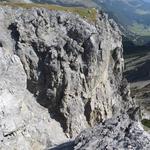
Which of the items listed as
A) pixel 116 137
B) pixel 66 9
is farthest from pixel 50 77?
pixel 116 137

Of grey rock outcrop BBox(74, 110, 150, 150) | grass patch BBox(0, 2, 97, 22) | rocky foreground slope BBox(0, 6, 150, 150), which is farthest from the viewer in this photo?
grass patch BBox(0, 2, 97, 22)

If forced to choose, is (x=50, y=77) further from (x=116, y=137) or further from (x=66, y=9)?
(x=116, y=137)

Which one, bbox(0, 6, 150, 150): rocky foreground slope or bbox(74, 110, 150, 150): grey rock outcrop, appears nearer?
bbox(74, 110, 150, 150): grey rock outcrop

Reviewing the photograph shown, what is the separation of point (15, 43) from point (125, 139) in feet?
76.9

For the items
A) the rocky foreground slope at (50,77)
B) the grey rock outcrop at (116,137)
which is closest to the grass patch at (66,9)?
the rocky foreground slope at (50,77)

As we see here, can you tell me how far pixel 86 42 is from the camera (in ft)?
221

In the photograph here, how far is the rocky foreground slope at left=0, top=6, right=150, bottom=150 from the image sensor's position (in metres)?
54.8

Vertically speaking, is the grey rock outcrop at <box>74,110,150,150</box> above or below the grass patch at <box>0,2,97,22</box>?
below

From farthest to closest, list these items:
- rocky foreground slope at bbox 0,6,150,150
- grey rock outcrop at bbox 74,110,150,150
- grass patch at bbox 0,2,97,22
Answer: grass patch at bbox 0,2,97,22
rocky foreground slope at bbox 0,6,150,150
grey rock outcrop at bbox 74,110,150,150

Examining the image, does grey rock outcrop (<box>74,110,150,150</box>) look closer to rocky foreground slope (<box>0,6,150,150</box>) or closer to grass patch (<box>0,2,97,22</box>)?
rocky foreground slope (<box>0,6,150,150</box>)

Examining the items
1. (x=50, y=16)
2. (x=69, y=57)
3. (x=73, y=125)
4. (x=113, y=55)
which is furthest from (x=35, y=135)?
(x=113, y=55)

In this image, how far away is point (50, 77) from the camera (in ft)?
207

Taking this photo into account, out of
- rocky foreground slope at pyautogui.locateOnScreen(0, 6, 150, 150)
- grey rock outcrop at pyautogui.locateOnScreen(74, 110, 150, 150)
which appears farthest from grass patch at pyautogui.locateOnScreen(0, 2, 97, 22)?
grey rock outcrop at pyautogui.locateOnScreen(74, 110, 150, 150)

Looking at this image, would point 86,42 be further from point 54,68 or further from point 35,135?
point 35,135
